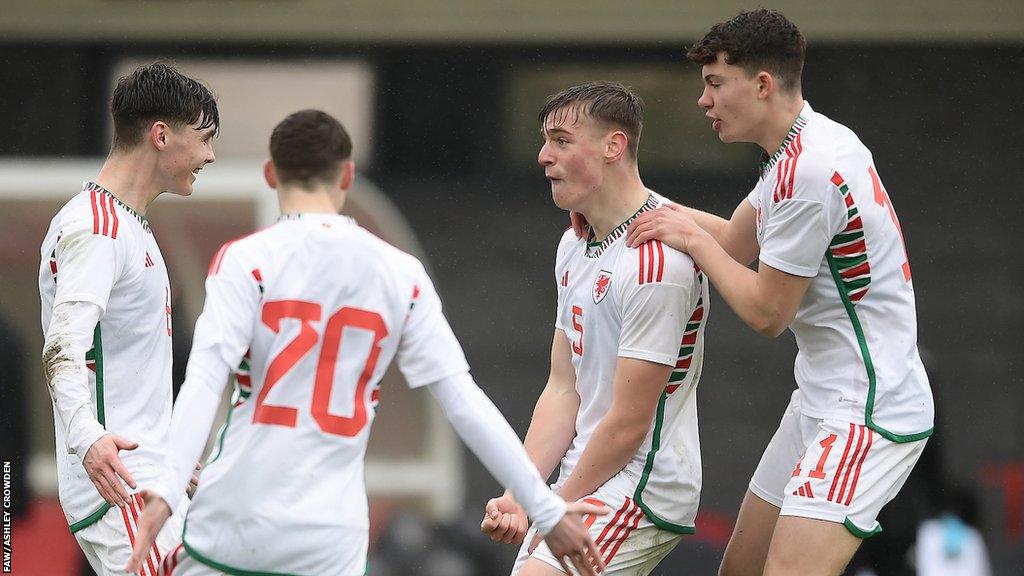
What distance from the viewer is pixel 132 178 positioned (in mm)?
3762

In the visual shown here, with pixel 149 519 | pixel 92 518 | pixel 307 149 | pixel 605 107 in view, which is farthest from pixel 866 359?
pixel 92 518

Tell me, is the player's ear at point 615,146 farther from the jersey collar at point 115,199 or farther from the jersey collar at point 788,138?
the jersey collar at point 115,199

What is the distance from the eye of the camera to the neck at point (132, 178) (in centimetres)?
372

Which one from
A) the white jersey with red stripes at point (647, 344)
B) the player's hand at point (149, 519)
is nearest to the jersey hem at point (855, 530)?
the white jersey with red stripes at point (647, 344)

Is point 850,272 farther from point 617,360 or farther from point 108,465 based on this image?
point 108,465

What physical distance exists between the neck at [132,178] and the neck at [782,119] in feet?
5.72

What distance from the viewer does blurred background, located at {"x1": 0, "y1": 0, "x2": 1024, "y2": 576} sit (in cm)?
685

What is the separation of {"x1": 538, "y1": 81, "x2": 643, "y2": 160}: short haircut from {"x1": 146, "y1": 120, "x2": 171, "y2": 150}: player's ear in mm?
1092

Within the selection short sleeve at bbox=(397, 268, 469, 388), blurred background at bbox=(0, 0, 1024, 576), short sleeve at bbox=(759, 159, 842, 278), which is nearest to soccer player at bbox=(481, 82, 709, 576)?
short sleeve at bbox=(759, 159, 842, 278)

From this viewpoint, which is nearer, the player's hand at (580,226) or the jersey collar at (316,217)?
the jersey collar at (316,217)

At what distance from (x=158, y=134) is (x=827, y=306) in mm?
1924

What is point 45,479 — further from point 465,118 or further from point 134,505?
point 134,505

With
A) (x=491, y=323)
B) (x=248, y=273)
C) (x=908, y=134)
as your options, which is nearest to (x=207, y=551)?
(x=248, y=273)

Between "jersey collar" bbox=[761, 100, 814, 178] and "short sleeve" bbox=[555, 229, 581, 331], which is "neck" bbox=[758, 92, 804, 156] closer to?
"jersey collar" bbox=[761, 100, 814, 178]
